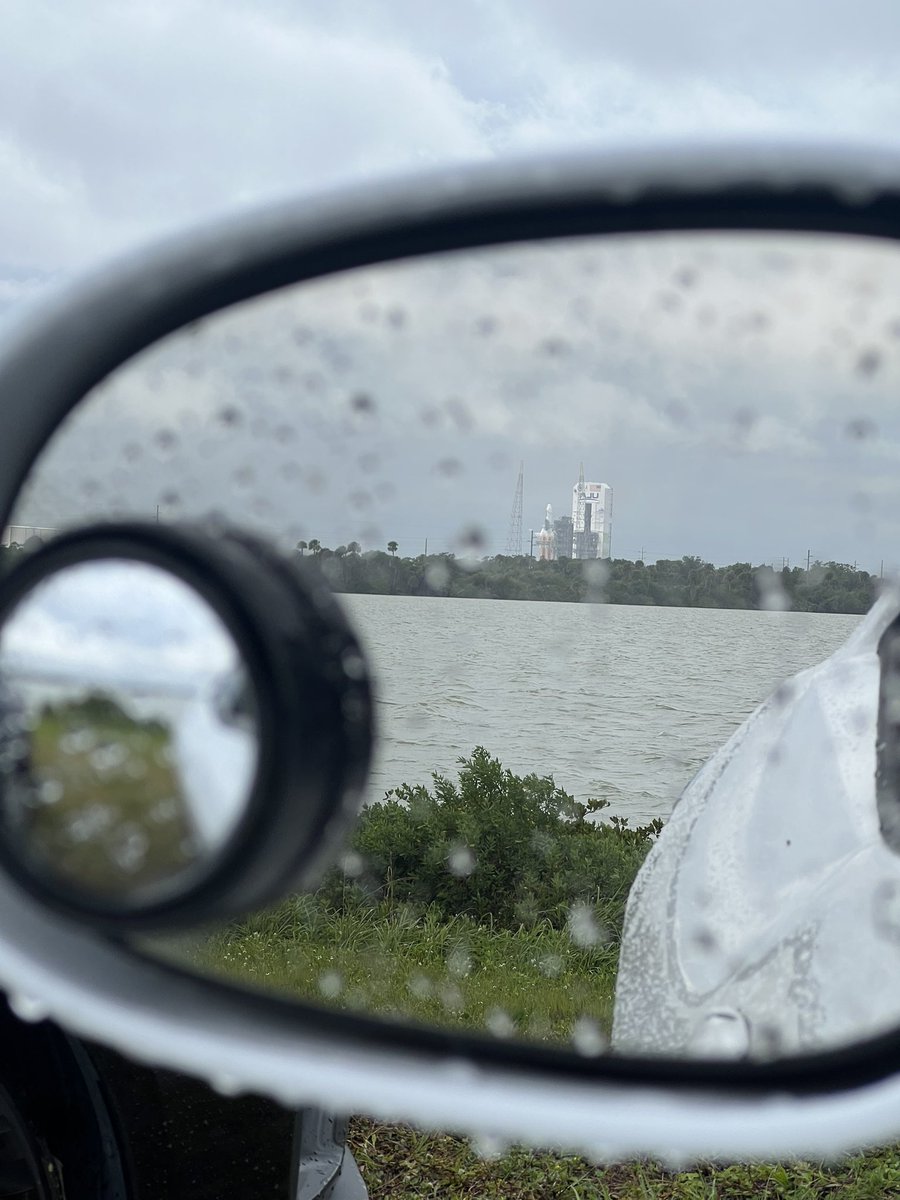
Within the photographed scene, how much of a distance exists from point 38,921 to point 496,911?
1.54 ft

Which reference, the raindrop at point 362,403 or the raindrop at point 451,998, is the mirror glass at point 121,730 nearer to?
the raindrop at point 362,403

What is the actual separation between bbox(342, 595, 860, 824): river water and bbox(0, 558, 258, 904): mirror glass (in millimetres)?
166

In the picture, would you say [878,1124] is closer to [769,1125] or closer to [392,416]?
[769,1125]

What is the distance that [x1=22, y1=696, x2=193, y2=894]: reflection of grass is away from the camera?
0.85 meters

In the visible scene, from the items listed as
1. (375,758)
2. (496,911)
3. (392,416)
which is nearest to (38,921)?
(375,758)

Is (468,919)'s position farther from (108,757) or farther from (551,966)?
(108,757)

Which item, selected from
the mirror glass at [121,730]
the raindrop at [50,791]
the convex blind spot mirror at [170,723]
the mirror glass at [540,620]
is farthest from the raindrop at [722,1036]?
the raindrop at [50,791]

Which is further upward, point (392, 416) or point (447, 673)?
point (392, 416)

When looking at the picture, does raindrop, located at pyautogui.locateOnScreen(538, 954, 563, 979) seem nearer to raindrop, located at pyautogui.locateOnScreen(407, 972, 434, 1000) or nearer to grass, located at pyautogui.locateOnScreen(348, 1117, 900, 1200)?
raindrop, located at pyautogui.locateOnScreen(407, 972, 434, 1000)

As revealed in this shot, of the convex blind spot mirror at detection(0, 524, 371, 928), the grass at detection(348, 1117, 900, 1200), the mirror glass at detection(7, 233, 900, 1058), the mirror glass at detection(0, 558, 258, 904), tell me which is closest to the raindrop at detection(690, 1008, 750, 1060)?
the mirror glass at detection(7, 233, 900, 1058)

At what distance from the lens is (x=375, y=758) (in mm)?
978

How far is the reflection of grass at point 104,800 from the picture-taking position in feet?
2.80

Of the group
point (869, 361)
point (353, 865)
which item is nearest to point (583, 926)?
point (353, 865)

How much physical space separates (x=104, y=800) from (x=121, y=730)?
6 centimetres
